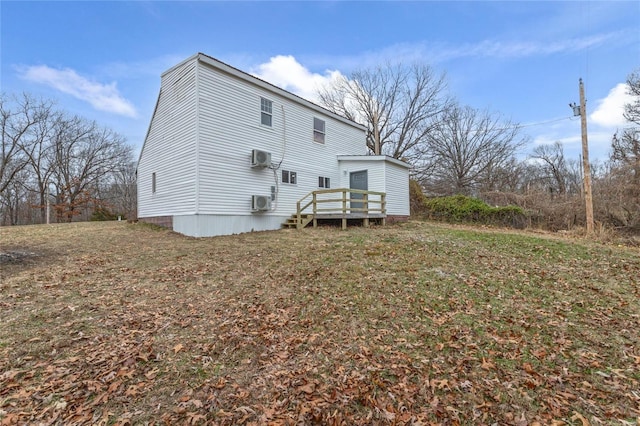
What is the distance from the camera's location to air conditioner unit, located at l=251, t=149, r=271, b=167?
1145 cm

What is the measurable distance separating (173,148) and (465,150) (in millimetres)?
24620

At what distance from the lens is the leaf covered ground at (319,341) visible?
2650 mm

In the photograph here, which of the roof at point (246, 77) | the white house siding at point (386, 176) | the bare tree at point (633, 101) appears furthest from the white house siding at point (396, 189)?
→ the bare tree at point (633, 101)

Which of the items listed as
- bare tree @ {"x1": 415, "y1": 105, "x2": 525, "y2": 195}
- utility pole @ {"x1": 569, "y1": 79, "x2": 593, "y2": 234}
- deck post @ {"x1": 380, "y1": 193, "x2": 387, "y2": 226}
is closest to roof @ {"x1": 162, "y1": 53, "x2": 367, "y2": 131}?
deck post @ {"x1": 380, "y1": 193, "x2": 387, "y2": 226}

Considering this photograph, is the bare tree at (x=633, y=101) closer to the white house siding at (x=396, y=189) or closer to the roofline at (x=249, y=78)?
the white house siding at (x=396, y=189)

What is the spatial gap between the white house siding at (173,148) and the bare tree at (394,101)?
17.4 m

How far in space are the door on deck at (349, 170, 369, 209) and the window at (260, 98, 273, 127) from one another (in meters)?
5.20

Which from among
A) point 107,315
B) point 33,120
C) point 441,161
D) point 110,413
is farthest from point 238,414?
point 33,120

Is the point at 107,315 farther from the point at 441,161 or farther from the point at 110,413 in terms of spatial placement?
the point at 441,161

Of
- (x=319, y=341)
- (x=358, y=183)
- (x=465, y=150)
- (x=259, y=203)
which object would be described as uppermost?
(x=465, y=150)

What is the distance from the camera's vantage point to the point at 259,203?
37.9 feet

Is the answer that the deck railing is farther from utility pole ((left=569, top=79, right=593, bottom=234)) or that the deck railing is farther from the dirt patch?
utility pole ((left=569, top=79, right=593, bottom=234))

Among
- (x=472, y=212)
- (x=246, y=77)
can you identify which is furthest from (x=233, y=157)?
(x=472, y=212)

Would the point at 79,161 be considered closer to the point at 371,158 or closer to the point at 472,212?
the point at 371,158
